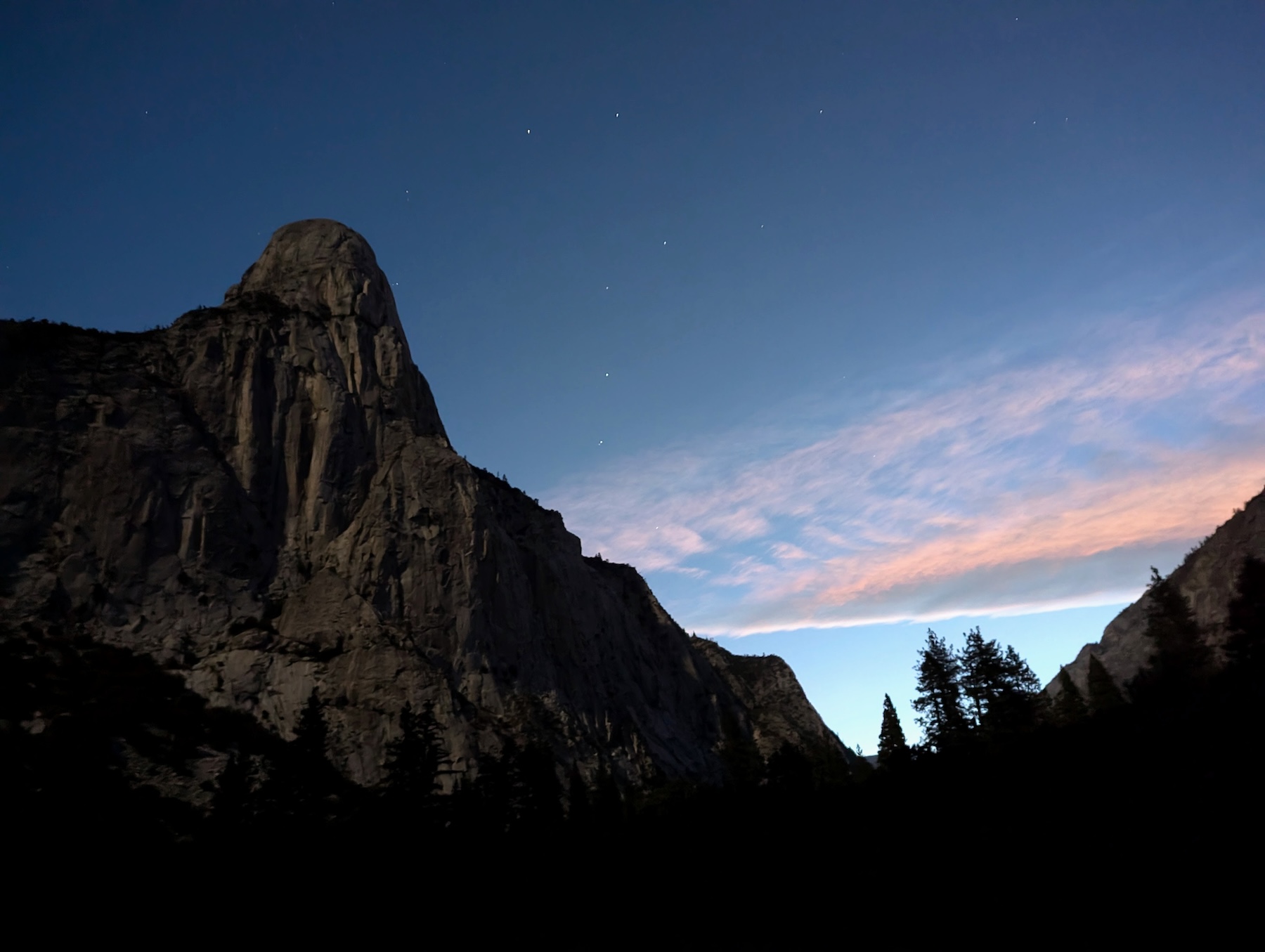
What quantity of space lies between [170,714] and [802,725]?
129014mm

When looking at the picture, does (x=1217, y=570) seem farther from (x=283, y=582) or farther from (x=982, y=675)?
(x=283, y=582)

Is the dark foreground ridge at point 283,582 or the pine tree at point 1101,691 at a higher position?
the dark foreground ridge at point 283,582

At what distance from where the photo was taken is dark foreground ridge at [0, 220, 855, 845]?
5859 centimetres

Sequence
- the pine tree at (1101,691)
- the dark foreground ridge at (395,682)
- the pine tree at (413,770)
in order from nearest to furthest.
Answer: the dark foreground ridge at (395,682), the pine tree at (413,770), the pine tree at (1101,691)

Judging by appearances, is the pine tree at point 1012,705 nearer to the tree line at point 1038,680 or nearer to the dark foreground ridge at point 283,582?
the tree line at point 1038,680

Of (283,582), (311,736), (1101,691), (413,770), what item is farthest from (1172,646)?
(283,582)

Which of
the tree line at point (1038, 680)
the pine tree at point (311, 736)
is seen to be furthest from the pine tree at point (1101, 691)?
the pine tree at point (311, 736)

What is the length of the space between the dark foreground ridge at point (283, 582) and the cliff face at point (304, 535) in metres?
0.26

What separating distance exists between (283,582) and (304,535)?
6447mm

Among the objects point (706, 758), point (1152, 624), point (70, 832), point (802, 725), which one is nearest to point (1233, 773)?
point (70, 832)

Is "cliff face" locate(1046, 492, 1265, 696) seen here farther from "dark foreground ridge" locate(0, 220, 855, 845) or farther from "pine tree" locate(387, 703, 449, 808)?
"pine tree" locate(387, 703, 449, 808)

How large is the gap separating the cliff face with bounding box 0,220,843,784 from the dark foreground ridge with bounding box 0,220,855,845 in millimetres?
259

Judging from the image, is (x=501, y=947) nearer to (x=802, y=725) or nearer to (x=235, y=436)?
(x=235, y=436)

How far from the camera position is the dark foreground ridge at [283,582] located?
58594 millimetres
